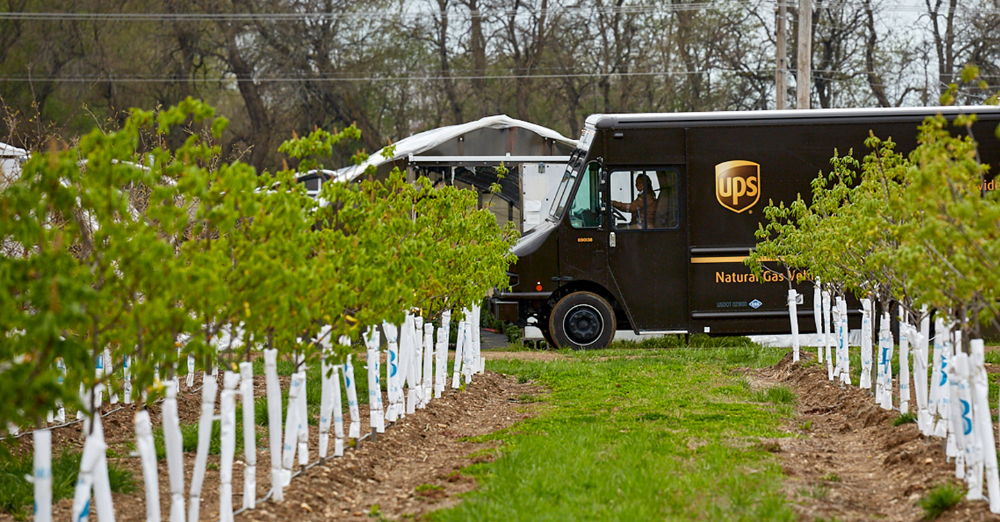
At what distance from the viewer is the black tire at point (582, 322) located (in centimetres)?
1523

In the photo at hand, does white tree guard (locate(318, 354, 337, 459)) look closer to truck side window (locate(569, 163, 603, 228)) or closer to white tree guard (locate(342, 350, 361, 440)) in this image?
white tree guard (locate(342, 350, 361, 440))

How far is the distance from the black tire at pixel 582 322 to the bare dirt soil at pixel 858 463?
5403 mm

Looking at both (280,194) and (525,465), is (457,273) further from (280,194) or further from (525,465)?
(280,194)

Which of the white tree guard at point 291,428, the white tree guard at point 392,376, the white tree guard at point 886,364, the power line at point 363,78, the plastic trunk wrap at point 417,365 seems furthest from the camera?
the power line at point 363,78

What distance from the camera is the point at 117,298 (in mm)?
4918

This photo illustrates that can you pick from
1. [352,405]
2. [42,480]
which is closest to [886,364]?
[352,405]

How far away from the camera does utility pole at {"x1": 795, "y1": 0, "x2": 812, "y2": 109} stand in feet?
67.7

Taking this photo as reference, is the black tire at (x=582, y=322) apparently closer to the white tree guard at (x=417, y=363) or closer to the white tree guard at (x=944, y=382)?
the white tree guard at (x=417, y=363)

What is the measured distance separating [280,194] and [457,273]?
421 centimetres

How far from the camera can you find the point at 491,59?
3353 centimetres

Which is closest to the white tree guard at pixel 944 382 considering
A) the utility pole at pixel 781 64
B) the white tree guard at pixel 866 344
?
the white tree guard at pixel 866 344

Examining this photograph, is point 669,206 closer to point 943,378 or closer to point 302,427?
point 943,378

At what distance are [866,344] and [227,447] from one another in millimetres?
5920

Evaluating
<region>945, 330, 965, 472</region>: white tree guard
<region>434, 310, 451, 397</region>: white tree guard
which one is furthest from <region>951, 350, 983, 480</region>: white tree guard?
<region>434, 310, 451, 397</region>: white tree guard
